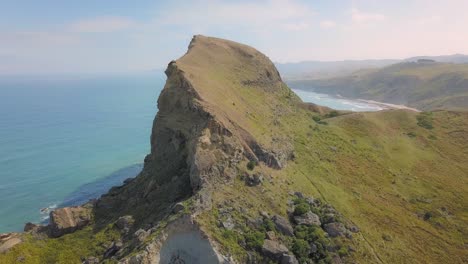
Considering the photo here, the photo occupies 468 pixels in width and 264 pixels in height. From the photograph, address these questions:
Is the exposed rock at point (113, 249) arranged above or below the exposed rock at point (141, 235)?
below

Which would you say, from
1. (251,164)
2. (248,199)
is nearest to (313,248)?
(248,199)

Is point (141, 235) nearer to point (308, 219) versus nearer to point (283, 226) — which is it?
point (283, 226)

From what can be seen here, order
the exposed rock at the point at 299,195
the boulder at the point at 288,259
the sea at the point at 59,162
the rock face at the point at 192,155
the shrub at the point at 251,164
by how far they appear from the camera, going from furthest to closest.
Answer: the sea at the point at 59,162
the exposed rock at the point at 299,195
the shrub at the point at 251,164
the boulder at the point at 288,259
the rock face at the point at 192,155

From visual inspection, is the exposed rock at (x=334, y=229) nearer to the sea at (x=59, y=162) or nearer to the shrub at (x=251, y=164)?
the shrub at (x=251, y=164)

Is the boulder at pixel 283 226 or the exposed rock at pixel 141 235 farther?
the boulder at pixel 283 226

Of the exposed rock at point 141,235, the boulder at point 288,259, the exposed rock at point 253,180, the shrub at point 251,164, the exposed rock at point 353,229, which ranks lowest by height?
the exposed rock at point 353,229

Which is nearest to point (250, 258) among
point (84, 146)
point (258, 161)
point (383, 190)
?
point (258, 161)

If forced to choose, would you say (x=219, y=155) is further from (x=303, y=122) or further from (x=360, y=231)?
(x=303, y=122)

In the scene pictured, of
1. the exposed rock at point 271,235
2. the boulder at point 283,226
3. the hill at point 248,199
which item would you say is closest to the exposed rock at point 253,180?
the hill at point 248,199
